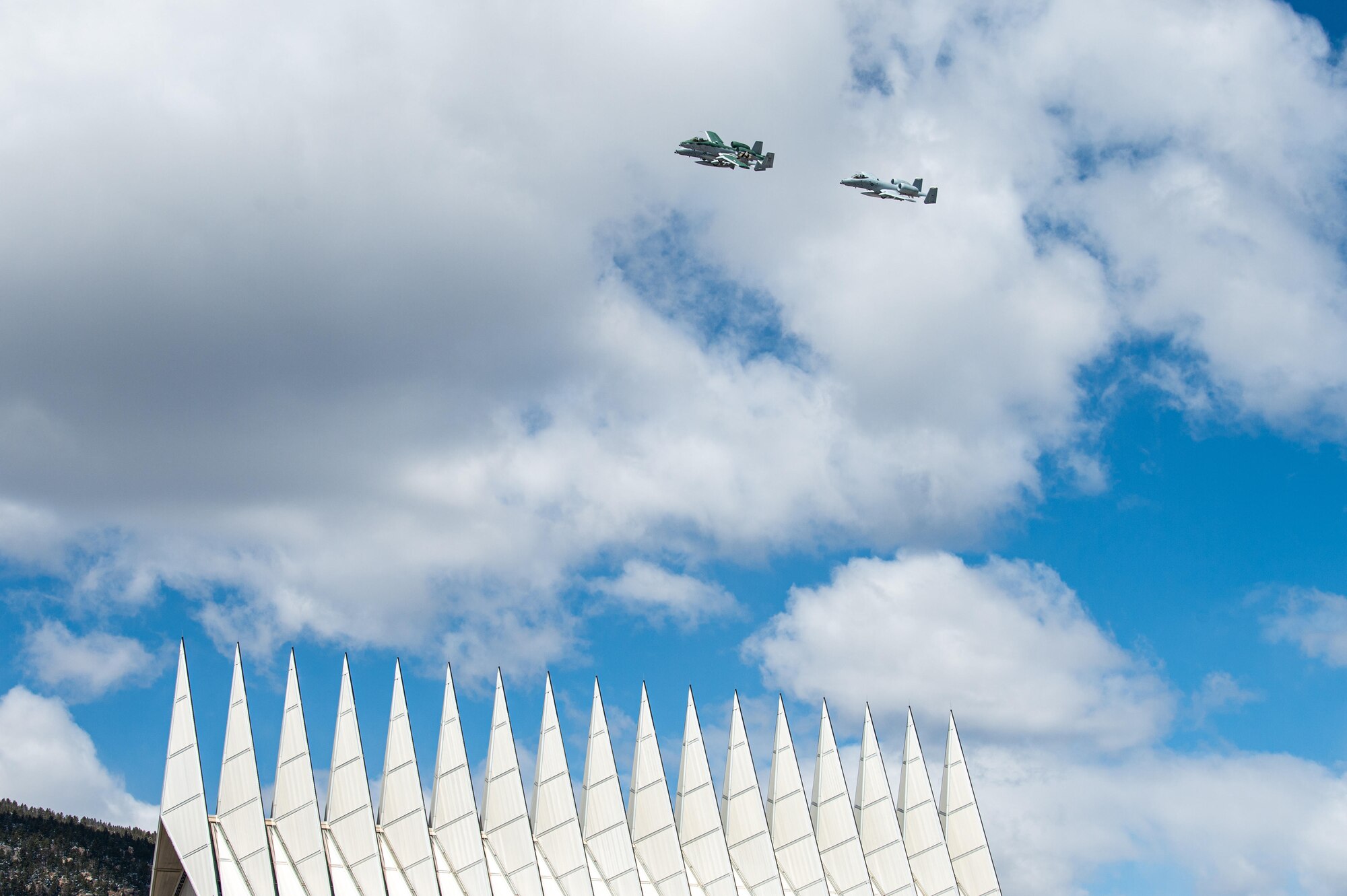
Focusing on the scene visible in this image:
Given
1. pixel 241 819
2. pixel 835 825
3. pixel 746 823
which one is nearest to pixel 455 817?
pixel 241 819

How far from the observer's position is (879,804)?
80.2 meters

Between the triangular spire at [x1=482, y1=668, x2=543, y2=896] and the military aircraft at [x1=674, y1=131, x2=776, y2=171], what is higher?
the military aircraft at [x1=674, y1=131, x2=776, y2=171]

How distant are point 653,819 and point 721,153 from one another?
3776cm

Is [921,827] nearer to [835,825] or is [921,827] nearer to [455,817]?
[835,825]

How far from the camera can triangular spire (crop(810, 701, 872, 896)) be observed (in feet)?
253

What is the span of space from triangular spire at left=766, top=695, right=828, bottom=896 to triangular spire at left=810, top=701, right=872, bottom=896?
36.7 inches

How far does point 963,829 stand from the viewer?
81.7 m

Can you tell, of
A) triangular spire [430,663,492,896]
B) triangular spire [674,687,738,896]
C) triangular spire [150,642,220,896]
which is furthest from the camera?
triangular spire [674,687,738,896]

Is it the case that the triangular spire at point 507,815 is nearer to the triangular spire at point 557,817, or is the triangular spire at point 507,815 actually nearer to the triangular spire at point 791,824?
Result: the triangular spire at point 557,817

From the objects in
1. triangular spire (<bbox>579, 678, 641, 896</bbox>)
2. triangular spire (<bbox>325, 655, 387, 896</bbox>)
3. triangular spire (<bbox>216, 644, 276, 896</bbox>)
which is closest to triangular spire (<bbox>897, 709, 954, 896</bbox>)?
triangular spire (<bbox>579, 678, 641, 896</bbox>)

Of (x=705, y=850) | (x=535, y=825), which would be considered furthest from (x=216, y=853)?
(x=705, y=850)

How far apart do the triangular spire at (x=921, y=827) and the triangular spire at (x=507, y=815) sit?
21572 millimetres

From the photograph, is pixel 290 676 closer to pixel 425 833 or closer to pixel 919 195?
pixel 425 833

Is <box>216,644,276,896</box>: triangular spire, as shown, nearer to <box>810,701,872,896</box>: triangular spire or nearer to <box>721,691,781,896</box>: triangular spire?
<box>721,691,781,896</box>: triangular spire
